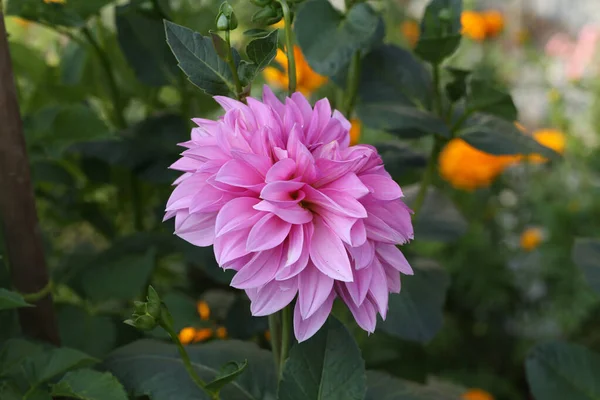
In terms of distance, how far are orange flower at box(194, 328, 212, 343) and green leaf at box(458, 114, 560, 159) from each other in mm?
281

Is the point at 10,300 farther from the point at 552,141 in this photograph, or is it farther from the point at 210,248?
the point at 552,141

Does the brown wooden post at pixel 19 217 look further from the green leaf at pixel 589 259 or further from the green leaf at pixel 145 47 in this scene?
the green leaf at pixel 589 259

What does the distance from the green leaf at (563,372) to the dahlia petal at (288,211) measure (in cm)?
35

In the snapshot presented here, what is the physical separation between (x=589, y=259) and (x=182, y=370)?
393 mm

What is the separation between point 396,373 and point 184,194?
562 millimetres

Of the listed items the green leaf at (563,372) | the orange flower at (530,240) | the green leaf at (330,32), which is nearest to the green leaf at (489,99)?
the green leaf at (330,32)

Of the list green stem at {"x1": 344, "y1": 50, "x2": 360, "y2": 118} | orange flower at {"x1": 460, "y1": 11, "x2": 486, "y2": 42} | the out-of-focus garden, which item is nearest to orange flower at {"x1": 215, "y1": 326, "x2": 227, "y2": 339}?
the out-of-focus garden

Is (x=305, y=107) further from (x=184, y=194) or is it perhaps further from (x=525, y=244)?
(x=525, y=244)

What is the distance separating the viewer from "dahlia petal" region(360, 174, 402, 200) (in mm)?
341

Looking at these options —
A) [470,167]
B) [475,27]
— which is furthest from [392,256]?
[475,27]

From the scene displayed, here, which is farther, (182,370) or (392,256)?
(182,370)

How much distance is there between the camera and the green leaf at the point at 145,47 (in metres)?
0.62

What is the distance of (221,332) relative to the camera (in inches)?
25.9

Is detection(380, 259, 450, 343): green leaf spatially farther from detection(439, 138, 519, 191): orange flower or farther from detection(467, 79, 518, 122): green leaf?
detection(439, 138, 519, 191): orange flower
